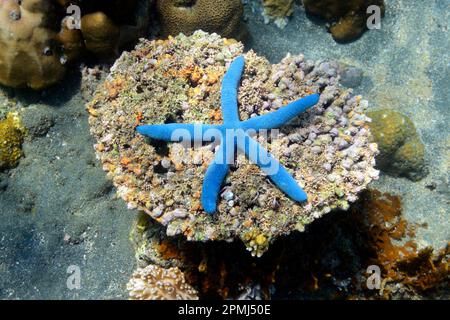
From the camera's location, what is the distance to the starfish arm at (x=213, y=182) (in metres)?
3.62

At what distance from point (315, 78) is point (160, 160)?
218 cm

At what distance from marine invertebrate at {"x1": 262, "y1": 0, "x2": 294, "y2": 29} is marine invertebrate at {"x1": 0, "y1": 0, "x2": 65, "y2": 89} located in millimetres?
3758

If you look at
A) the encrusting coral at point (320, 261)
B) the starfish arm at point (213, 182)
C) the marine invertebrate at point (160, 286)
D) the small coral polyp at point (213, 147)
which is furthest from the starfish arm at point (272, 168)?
the marine invertebrate at point (160, 286)

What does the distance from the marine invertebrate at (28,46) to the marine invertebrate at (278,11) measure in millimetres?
3758

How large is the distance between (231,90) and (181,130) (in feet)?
2.34

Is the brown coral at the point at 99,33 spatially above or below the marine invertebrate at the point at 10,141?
above

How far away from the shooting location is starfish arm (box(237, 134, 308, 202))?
3684 mm

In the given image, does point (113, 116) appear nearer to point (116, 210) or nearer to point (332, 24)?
point (116, 210)

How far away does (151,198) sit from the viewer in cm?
392

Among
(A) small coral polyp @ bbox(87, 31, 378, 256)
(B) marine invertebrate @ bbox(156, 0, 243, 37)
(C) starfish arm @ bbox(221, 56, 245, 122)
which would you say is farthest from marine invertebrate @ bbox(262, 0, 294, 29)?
(C) starfish arm @ bbox(221, 56, 245, 122)

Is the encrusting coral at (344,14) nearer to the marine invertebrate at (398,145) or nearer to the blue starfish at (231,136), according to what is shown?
the marine invertebrate at (398,145)

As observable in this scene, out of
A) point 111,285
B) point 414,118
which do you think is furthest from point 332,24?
point 111,285

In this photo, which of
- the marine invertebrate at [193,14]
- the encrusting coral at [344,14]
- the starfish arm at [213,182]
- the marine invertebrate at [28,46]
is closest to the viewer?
the starfish arm at [213,182]
